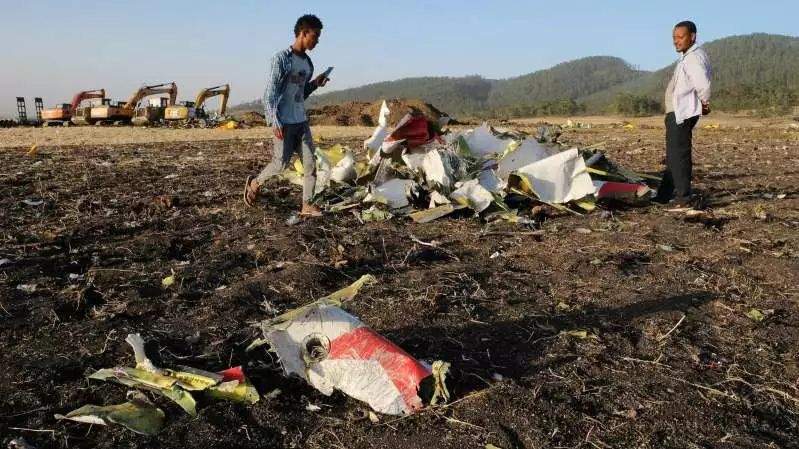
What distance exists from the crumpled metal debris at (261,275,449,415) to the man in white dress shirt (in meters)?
3.76

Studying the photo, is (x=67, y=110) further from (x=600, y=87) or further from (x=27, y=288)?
(x=600, y=87)

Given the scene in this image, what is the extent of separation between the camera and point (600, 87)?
104 m

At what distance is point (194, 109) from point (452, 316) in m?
23.7

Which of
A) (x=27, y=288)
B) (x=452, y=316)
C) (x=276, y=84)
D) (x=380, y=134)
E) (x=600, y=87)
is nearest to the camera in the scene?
(x=452, y=316)

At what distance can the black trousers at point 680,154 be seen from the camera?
4.85 meters

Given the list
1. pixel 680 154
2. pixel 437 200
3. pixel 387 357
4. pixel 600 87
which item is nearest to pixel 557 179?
pixel 437 200

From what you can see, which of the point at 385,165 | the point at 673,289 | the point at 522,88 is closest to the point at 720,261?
the point at 673,289

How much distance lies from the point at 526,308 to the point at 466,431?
3.50 feet

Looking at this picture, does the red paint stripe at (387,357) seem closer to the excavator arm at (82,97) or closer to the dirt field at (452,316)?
the dirt field at (452,316)

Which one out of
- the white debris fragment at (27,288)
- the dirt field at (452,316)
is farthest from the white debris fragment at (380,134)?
the white debris fragment at (27,288)

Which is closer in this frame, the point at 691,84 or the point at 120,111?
the point at 691,84

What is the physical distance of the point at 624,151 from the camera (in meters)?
10.5

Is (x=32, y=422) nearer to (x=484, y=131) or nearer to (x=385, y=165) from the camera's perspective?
(x=385, y=165)

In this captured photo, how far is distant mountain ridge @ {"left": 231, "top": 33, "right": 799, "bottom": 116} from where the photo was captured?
37.4 metres
